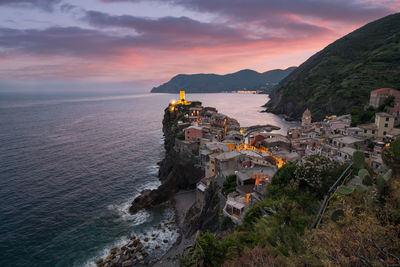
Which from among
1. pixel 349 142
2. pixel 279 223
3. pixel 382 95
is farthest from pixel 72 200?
pixel 382 95

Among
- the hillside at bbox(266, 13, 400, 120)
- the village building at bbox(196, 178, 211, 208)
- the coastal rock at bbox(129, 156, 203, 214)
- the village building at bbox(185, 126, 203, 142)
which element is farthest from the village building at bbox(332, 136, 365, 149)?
the hillside at bbox(266, 13, 400, 120)

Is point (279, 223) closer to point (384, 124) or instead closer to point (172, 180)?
point (172, 180)

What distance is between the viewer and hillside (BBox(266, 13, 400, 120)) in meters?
74.1

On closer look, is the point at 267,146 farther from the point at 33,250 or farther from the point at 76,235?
the point at 33,250

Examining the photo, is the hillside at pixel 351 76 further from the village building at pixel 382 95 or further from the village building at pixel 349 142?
the village building at pixel 349 142

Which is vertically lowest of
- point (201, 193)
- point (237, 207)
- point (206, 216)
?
point (206, 216)

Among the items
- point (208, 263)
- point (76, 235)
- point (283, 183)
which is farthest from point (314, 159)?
point (76, 235)

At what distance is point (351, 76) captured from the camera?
284 feet

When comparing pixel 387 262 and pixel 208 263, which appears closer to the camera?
pixel 387 262

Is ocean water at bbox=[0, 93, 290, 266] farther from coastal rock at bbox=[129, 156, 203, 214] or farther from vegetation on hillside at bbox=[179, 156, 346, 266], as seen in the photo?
vegetation on hillside at bbox=[179, 156, 346, 266]

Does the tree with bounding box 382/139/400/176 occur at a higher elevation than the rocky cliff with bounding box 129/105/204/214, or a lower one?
higher

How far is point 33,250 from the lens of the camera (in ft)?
82.9

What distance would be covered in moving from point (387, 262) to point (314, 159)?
52.5 ft

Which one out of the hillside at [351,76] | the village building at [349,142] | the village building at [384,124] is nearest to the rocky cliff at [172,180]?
the village building at [349,142]
